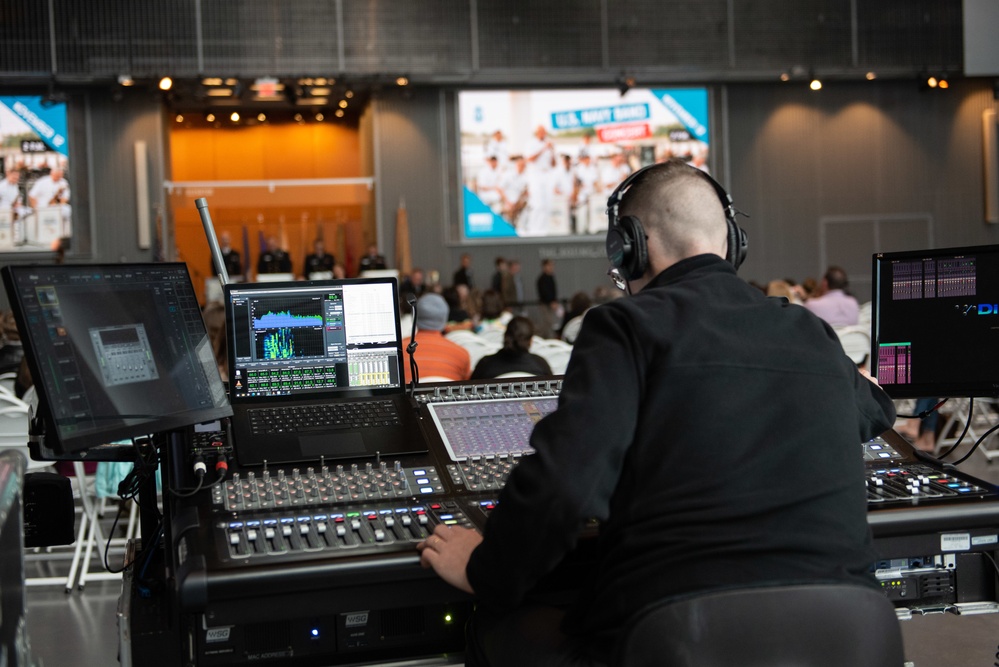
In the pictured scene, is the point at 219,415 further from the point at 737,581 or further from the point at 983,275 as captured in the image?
the point at 983,275

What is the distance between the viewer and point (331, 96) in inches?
579

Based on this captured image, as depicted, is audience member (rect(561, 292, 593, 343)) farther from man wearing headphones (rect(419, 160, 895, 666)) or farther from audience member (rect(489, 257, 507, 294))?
audience member (rect(489, 257, 507, 294))

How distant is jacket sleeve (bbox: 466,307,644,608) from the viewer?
1.41m

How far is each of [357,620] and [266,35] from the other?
13003 millimetres

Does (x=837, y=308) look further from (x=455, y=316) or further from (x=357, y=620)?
(x=357, y=620)

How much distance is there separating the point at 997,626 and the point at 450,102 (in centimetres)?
1225

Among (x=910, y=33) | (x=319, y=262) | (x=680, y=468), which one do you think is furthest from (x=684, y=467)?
(x=910, y=33)

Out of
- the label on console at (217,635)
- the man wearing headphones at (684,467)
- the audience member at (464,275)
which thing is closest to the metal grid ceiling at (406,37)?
the audience member at (464,275)

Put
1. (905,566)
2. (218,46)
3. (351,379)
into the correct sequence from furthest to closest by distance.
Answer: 1. (218,46)
2. (351,379)
3. (905,566)

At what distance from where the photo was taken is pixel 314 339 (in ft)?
7.52

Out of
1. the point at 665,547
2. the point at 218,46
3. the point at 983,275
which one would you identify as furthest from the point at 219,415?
the point at 218,46

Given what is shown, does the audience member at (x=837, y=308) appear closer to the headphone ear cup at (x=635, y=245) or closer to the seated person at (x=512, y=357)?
the seated person at (x=512, y=357)

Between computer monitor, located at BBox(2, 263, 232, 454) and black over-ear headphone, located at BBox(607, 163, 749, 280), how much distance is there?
2.71ft

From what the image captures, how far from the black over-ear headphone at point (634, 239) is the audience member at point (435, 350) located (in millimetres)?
2788
